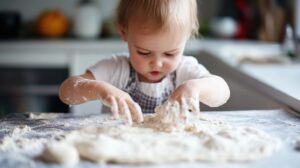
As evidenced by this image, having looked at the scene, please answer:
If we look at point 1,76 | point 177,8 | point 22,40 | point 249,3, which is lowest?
point 1,76

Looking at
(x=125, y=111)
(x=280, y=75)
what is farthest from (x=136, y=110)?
(x=280, y=75)

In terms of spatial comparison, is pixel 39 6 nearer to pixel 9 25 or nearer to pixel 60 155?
pixel 9 25

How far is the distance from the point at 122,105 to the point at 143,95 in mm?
369

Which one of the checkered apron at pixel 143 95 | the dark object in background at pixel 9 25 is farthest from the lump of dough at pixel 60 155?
the dark object in background at pixel 9 25

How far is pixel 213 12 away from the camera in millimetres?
3094

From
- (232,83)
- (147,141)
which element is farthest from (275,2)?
(147,141)

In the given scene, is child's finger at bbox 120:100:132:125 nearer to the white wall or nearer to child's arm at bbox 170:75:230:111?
child's arm at bbox 170:75:230:111

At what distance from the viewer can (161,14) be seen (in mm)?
1040

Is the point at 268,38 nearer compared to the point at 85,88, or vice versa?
the point at 85,88

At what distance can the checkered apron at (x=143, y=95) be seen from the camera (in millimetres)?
1237

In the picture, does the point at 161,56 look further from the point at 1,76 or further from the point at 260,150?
the point at 1,76

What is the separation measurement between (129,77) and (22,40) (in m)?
1.47

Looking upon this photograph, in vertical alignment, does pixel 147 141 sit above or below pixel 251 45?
above

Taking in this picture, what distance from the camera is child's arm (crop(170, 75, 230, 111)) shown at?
94 cm
